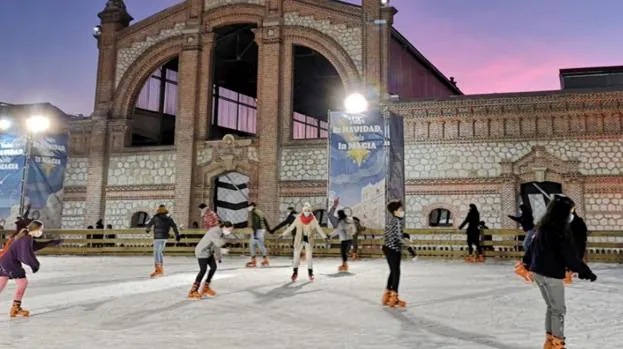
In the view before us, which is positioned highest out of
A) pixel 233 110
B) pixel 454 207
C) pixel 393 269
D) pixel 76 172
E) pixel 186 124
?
pixel 233 110

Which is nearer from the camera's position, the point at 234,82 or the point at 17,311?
the point at 17,311

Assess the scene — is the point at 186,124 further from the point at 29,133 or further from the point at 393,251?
the point at 393,251

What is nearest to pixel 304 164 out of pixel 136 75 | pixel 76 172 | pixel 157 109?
pixel 136 75

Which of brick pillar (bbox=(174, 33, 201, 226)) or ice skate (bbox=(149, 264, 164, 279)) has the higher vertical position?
brick pillar (bbox=(174, 33, 201, 226))

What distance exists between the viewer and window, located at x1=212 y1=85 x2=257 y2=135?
28.8 meters

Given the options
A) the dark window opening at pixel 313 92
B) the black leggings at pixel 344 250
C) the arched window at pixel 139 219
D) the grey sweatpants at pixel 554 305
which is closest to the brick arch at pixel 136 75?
the arched window at pixel 139 219

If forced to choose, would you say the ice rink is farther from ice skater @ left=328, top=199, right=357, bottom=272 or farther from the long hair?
ice skater @ left=328, top=199, right=357, bottom=272

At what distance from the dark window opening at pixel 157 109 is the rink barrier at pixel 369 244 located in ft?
19.5

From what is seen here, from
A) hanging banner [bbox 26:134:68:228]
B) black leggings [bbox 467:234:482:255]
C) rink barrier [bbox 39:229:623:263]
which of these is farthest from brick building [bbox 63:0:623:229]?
black leggings [bbox 467:234:482:255]

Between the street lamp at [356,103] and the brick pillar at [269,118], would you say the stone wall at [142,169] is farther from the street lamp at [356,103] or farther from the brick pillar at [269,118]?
the street lamp at [356,103]

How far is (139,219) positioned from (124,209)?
2.60ft

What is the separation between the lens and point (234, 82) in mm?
30234

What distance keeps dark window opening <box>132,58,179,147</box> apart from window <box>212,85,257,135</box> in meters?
2.21

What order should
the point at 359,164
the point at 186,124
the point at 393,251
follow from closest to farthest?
1. the point at 393,251
2. the point at 359,164
3. the point at 186,124
